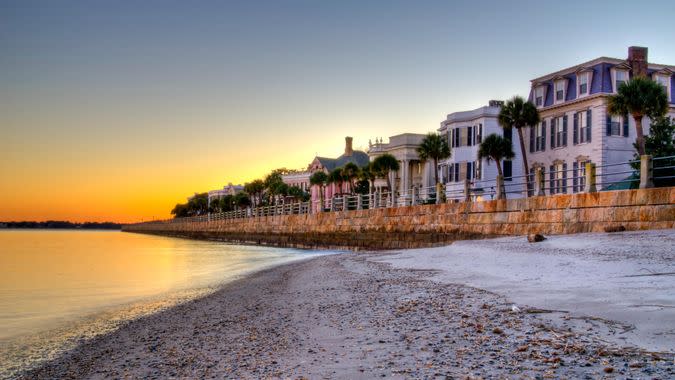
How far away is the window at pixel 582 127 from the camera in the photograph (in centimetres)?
3691

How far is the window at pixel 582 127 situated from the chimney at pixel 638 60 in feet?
13.6

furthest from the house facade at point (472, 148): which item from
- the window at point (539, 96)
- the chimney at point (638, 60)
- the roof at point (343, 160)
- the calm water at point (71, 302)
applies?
the roof at point (343, 160)

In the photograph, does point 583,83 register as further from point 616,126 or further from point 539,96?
point 539,96

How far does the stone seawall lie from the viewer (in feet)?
47.4

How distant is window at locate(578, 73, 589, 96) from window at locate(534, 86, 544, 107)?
3.74 metres

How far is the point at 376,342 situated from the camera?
18.2ft

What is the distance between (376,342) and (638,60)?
127ft

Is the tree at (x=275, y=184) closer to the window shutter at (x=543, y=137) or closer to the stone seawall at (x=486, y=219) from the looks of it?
the stone seawall at (x=486, y=219)

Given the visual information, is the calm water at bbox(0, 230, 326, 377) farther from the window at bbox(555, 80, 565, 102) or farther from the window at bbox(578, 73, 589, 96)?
the window at bbox(555, 80, 565, 102)

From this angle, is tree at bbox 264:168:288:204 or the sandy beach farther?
tree at bbox 264:168:288:204

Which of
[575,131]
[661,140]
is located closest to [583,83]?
[575,131]

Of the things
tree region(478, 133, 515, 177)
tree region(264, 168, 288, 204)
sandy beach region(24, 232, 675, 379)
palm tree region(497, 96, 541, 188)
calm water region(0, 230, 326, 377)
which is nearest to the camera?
sandy beach region(24, 232, 675, 379)

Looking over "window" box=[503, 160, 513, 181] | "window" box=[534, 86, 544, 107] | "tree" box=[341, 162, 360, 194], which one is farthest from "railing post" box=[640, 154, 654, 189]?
"tree" box=[341, 162, 360, 194]

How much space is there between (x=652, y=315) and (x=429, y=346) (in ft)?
7.13
